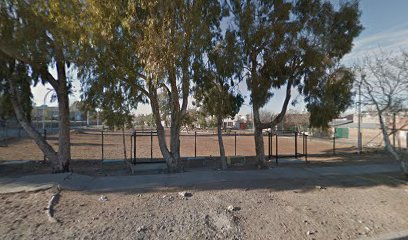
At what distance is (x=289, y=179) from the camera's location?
31.3 ft

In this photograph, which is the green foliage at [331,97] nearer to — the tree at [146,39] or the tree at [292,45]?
the tree at [292,45]

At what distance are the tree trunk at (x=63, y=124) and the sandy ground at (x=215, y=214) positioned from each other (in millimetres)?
3359

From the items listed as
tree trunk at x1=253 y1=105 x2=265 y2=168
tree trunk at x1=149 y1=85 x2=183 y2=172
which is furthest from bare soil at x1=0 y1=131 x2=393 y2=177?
tree trunk at x1=149 y1=85 x2=183 y2=172

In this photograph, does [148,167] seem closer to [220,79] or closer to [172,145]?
[172,145]

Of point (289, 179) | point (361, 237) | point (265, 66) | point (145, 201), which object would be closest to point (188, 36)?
point (265, 66)

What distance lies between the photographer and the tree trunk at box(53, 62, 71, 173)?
1020 cm

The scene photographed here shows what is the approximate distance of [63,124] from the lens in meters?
10.3

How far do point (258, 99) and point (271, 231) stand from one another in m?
7.10

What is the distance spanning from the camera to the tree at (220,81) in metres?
10.7

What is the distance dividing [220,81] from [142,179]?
4801 millimetres

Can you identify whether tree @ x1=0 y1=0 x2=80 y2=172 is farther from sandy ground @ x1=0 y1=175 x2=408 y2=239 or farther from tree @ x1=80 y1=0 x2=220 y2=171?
sandy ground @ x1=0 y1=175 x2=408 y2=239

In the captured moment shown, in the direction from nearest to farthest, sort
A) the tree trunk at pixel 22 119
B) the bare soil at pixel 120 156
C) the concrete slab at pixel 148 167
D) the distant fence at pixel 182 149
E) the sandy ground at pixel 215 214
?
the sandy ground at pixel 215 214 → the tree trunk at pixel 22 119 → the concrete slab at pixel 148 167 → the bare soil at pixel 120 156 → the distant fence at pixel 182 149

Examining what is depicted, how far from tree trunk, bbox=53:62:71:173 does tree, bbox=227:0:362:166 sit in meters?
6.51

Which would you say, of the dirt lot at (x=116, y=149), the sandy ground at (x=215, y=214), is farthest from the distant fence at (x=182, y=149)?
the sandy ground at (x=215, y=214)
